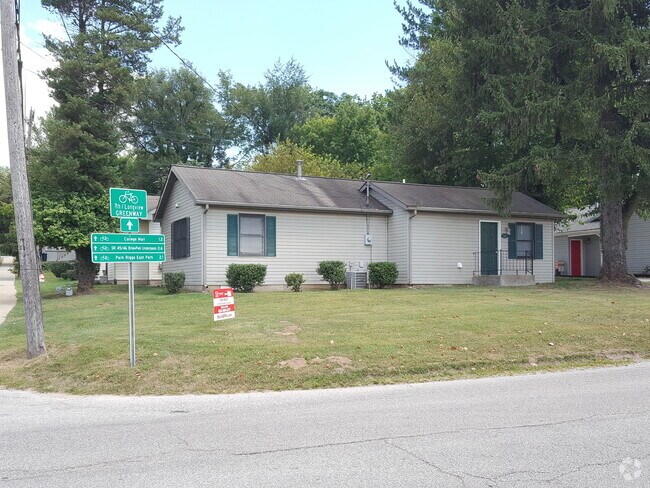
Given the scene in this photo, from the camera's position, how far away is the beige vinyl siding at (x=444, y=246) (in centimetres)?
2211

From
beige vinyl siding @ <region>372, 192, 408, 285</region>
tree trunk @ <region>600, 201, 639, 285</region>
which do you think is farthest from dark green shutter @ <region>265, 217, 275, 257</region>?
tree trunk @ <region>600, 201, 639, 285</region>

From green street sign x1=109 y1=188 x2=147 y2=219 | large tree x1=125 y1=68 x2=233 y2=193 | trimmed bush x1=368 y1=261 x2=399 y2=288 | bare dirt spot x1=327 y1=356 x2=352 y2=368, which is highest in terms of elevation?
large tree x1=125 y1=68 x2=233 y2=193

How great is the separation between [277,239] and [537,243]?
1050 cm

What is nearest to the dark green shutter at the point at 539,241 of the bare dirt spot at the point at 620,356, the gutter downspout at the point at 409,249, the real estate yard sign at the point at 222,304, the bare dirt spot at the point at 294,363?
the gutter downspout at the point at 409,249

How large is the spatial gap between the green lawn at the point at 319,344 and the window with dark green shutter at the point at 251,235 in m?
4.97

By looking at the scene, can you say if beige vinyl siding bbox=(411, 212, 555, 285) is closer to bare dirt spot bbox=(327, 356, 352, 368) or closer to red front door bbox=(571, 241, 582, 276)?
bare dirt spot bbox=(327, 356, 352, 368)

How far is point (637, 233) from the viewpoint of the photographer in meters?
33.0

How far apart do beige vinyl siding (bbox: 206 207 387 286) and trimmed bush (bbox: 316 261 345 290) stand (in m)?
0.42

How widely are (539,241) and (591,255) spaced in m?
12.7

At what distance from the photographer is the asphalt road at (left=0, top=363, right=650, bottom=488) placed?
192 inches

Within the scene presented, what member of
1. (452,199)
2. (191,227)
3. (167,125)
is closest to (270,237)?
(191,227)

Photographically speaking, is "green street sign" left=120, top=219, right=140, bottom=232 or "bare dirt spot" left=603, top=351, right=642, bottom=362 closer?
"green street sign" left=120, top=219, right=140, bottom=232

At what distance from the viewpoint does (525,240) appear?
23.9 m

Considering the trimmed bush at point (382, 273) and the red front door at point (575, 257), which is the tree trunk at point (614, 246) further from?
the red front door at point (575, 257)
